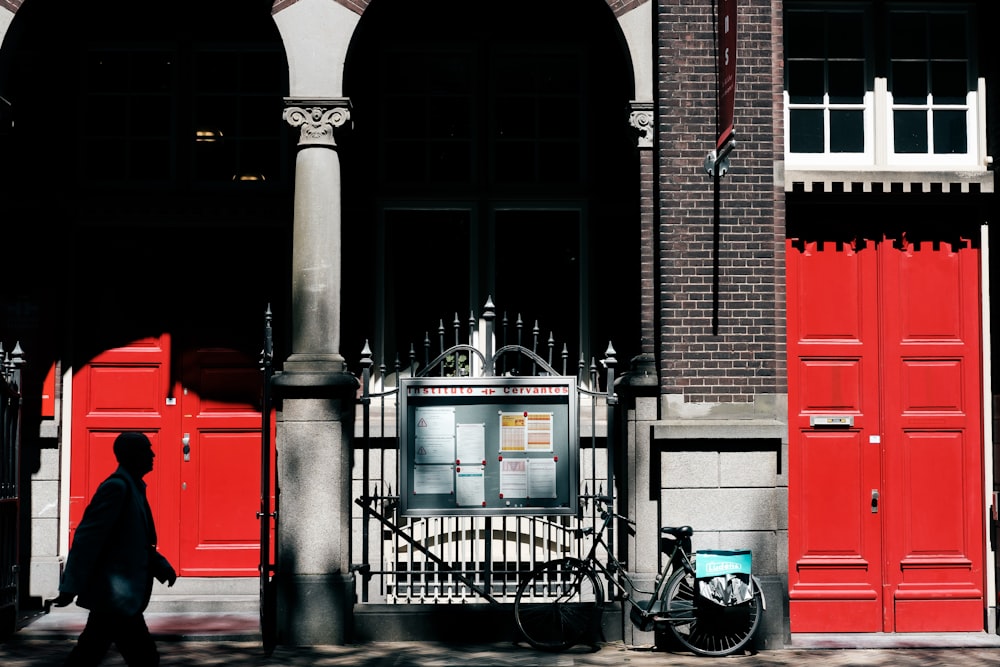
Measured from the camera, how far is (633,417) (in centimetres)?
1035

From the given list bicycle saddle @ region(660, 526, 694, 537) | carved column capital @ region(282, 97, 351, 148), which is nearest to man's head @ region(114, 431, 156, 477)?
carved column capital @ region(282, 97, 351, 148)

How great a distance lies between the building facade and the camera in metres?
10.2

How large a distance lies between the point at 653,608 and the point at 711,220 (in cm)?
318

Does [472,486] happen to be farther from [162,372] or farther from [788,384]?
[162,372]

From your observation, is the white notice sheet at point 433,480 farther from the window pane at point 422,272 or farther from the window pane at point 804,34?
the window pane at point 804,34

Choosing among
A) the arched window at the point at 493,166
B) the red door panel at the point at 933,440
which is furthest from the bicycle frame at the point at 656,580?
the arched window at the point at 493,166

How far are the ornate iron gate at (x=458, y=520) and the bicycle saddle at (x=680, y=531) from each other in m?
0.44

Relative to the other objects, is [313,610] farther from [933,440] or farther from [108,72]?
[108,72]

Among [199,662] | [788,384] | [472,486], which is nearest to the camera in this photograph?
[199,662]

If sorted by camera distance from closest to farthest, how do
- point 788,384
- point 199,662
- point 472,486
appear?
point 199,662, point 472,486, point 788,384

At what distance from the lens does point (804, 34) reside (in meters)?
11.0

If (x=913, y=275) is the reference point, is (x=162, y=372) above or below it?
below

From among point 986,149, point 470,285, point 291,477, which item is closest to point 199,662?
point 291,477

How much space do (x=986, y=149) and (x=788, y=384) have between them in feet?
8.86
